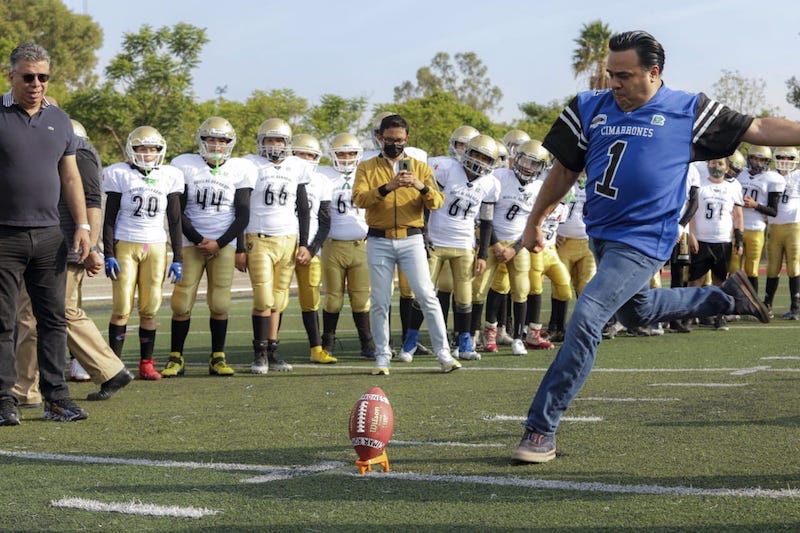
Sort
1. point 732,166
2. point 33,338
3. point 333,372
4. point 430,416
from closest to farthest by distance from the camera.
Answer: point 430,416, point 33,338, point 333,372, point 732,166

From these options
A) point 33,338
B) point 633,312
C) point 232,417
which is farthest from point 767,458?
point 33,338

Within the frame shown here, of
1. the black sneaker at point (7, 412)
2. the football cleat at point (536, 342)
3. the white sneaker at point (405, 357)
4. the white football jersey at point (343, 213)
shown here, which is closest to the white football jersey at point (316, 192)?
the white football jersey at point (343, 213)

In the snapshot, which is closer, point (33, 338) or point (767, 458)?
point (767, 458)

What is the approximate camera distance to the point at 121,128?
35.7 metres

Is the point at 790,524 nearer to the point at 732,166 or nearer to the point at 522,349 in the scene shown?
the point at 522,349

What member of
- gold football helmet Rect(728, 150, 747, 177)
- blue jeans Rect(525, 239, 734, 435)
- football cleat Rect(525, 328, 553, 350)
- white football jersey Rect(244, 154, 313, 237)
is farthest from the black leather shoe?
gold football helmet Rect(728, 150, 747, 177)

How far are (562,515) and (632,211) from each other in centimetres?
172

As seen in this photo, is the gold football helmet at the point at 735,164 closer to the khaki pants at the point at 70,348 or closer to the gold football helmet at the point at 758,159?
the gold football helmet at the point at 758,159

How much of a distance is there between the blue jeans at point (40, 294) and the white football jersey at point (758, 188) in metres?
9.80

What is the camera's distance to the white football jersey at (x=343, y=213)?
11.0 m

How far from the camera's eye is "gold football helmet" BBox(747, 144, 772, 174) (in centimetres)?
1452

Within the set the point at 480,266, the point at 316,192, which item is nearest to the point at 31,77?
the point at 316,192

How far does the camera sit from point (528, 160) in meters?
11.3

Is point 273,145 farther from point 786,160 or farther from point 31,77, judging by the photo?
point 786,160
